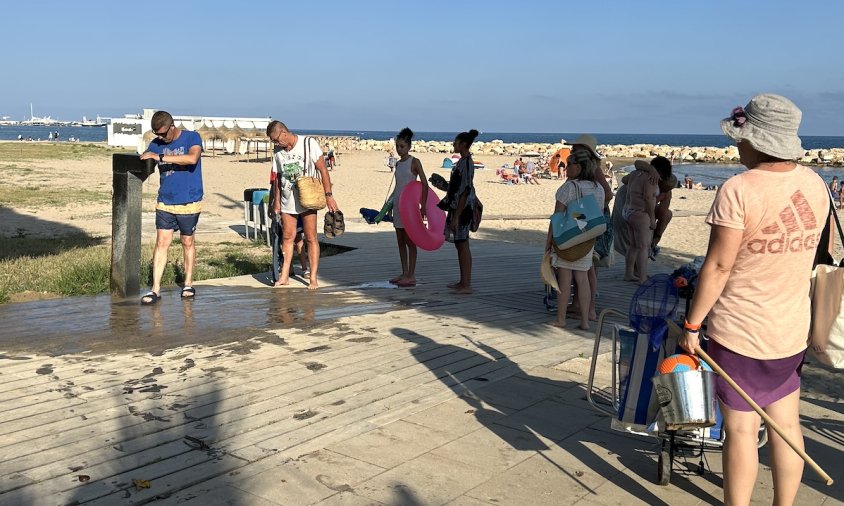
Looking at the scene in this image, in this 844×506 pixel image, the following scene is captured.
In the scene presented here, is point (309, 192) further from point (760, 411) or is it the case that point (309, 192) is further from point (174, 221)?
point (760, 411)

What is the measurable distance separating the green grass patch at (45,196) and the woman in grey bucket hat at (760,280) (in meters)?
18.6

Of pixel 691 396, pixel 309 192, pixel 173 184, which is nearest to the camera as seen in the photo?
pixel 691 396

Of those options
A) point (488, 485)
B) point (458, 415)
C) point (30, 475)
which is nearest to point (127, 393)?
point (30, 475)

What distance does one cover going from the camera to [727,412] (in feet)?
10.8

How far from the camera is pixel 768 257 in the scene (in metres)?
3.15

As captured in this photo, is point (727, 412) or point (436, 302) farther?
point (436, 302)

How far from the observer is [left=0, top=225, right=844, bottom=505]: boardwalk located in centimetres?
376

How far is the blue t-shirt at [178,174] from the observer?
7.83 m

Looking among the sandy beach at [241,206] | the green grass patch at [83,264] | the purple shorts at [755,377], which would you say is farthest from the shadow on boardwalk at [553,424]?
the sandy beach at [241,206]

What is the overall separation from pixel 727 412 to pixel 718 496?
733 millimetres

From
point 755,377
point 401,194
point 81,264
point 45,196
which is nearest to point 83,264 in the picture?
point 81,264

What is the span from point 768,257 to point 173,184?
237 inches

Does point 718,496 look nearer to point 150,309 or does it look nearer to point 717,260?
point 717,260

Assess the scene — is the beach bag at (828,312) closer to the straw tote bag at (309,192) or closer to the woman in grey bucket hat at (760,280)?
the woman in grey bucket hat at (760,280)
